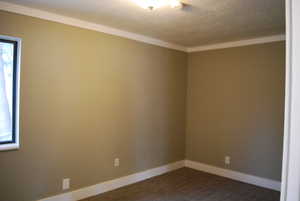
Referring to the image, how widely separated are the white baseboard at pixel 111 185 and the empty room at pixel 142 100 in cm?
2

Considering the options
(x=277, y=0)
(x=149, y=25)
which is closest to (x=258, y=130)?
(x=277, y=0)

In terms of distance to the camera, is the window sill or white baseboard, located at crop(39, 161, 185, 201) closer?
the window sill

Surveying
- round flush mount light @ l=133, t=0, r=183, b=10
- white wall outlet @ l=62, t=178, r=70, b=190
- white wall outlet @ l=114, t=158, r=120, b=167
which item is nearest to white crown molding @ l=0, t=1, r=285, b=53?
round flush mount light @ l=133, t=0, r=183, b=10

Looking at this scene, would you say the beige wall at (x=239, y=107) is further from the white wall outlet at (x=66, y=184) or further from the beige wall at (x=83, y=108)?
the white wall outlet at (x=66, y=184)

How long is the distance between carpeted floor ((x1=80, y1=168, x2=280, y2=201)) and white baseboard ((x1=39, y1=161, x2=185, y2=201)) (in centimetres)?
8

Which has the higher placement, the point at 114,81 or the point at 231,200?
the point at 114,81

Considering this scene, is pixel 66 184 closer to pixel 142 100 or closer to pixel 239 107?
pixel 142 100

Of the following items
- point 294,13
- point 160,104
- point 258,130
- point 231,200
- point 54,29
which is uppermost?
point 54,29

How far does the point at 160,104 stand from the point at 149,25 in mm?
1507

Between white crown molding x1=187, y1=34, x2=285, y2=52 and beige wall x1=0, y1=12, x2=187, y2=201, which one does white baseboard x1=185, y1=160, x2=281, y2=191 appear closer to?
beige wall x1=0, y1=12, x2=187, y2=201

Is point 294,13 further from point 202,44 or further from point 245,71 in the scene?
point 202,44

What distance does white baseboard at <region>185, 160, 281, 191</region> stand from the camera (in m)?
3.56

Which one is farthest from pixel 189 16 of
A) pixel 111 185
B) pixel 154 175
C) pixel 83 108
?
pixel 154 175

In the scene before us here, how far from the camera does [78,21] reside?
9.78 feet
